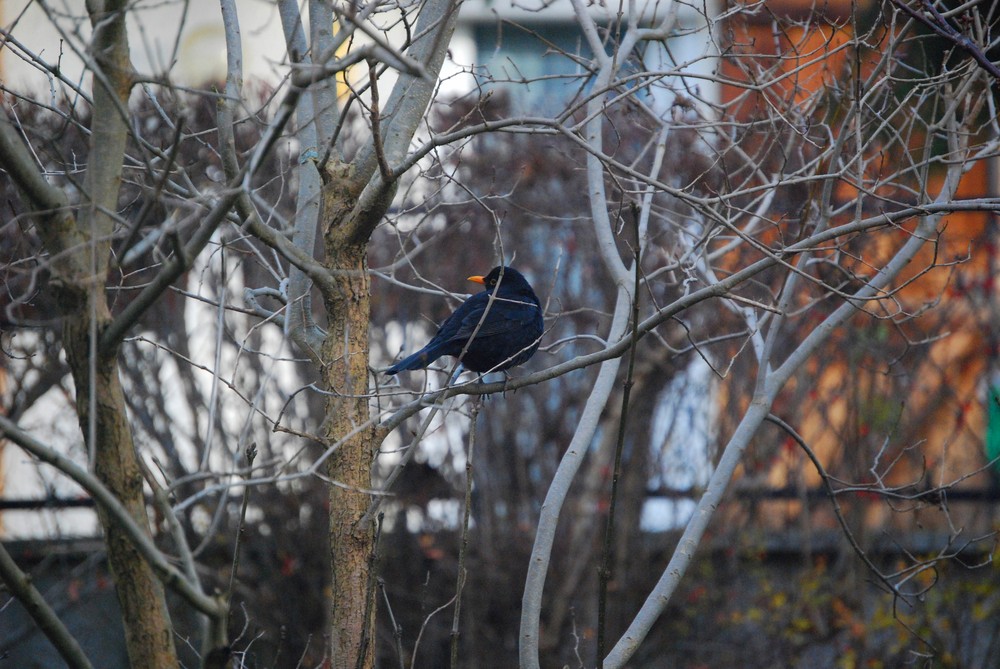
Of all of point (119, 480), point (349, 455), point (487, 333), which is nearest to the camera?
point (119, 480)

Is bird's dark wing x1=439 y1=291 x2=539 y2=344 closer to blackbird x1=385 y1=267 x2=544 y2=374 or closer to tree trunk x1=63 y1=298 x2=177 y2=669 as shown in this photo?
blackbird x1=385 y1=267 x2=544 y2=374

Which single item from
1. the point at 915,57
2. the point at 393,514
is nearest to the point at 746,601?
the point at 393,514

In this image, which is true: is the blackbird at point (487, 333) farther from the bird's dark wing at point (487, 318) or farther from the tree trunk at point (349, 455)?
the tree trunk at point (349, 455)

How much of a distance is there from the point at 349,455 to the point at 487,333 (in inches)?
57.8

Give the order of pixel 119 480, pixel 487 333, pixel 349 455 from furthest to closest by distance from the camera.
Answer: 1. pixel 487 333
2. pixel 349 455
3. pixel 119 480

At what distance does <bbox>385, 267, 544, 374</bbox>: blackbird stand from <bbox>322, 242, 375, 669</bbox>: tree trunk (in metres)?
0.76

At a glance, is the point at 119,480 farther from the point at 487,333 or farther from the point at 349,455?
the point at 487,333

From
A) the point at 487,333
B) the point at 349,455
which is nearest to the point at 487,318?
the point at 487,333

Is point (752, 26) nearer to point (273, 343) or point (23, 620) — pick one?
point (273, 343)

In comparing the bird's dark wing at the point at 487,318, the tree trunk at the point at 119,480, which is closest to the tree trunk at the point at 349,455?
the tree trunk at the point at 119,480

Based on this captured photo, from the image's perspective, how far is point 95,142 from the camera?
8.46ft

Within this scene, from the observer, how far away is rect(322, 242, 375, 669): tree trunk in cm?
317

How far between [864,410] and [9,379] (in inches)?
241

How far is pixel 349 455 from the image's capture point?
→ 128 inches
